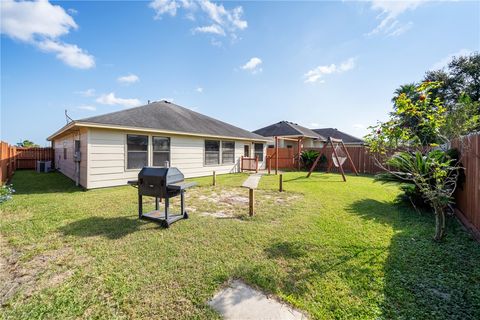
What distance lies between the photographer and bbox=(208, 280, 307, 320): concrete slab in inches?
73.0

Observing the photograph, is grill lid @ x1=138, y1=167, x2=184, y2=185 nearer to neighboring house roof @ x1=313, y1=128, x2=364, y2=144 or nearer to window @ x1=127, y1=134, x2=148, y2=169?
window @ x1=127, y1=134, x2=148, y2=169

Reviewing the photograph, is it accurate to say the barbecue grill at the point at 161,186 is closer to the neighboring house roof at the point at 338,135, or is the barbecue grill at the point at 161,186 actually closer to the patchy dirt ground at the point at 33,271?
the patchy dirt ground at the point at 33,271

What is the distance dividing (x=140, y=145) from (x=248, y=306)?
832cm

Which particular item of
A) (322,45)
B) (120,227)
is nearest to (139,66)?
(322,45)

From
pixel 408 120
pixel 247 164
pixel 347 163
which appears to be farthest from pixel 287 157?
pixel 408 120

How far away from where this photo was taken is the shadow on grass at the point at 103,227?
3645 millimetres

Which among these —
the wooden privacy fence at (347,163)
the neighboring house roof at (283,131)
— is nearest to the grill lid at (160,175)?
the wooden privacy fence at (347,163)

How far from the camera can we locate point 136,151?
341 inches

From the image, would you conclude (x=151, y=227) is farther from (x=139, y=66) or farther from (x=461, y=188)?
(x=139, y=66)

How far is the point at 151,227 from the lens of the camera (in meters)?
4.02

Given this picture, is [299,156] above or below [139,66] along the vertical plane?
below

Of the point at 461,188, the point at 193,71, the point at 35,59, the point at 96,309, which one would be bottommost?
the point at 96,309

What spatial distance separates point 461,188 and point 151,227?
6.49 metres

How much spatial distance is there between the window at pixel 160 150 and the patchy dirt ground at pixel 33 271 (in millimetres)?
6329
